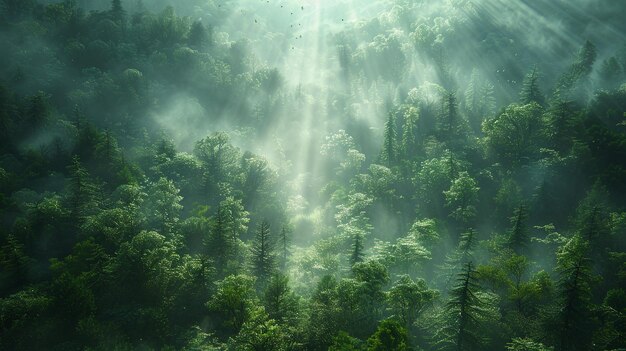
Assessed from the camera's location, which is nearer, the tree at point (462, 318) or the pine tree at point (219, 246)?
the tree at point (462, 318)

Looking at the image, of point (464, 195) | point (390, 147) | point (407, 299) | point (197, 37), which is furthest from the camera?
point (197, 37)

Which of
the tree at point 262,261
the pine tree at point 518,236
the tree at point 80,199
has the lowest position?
the tree at point 262,261

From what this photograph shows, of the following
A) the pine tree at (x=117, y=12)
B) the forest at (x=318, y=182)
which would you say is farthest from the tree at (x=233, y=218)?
the pine tree at (x=117, y=12)

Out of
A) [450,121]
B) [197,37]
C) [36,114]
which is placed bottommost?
Result: [36,114]

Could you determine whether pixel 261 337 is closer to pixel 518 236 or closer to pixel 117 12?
pixel 518 236

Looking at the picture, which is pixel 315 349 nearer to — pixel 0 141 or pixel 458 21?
pixel 0 141


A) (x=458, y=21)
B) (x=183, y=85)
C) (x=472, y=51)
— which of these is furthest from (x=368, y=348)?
(x=458, y=21)

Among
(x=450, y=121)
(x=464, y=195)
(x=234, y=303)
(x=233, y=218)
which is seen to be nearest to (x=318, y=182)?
(x=233, y=218)

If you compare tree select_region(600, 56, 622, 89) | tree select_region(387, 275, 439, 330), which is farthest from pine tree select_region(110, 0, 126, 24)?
tree select_region(600, 56, 622, 89)

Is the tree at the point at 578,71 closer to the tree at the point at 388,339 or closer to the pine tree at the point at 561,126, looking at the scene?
the pine tree at the point at 561,126
